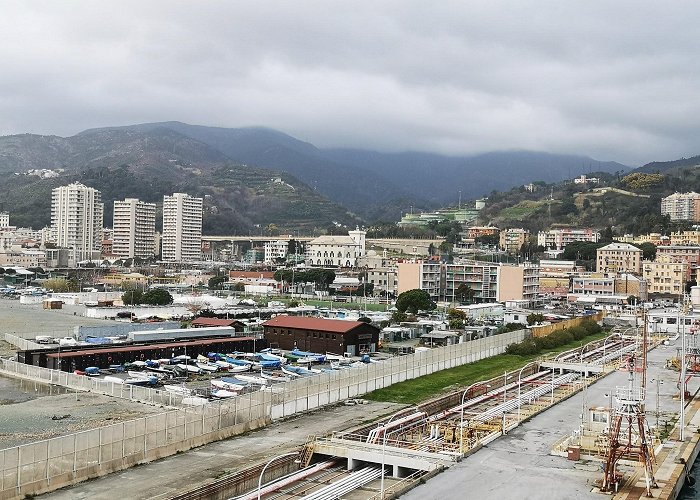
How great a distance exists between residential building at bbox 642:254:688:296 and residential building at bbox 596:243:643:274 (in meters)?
6.92

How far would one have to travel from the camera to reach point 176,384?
3394cm

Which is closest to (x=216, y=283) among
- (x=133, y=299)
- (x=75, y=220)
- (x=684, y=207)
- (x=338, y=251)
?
(x=133, y=299)

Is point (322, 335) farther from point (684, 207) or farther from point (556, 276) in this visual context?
point (684, 207)

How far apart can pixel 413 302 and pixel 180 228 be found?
3924 inches

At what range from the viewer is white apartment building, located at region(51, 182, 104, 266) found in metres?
147

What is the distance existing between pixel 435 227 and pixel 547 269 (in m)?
63.0

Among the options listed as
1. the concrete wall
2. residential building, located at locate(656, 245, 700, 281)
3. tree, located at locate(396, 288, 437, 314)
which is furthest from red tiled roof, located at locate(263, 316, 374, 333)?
residential building, located at locate(656, 245, 700, 281)

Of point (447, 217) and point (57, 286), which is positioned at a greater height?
point (447, 217)

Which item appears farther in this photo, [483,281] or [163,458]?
[483,281]

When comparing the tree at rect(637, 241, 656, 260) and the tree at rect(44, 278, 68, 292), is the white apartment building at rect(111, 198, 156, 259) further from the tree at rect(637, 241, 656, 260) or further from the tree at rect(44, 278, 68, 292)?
the tree at rect(637, 241, 656, 260)

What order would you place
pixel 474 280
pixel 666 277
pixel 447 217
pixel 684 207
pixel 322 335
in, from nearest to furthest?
pixel 322 335
pixel 474 280
pixel 666 277
pixel 684 207
pixel 447 217

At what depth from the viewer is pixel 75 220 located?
147m

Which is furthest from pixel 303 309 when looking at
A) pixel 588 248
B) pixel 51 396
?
pixel 588 248

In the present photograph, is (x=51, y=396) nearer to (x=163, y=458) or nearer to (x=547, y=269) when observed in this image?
(x=163, y=458)
